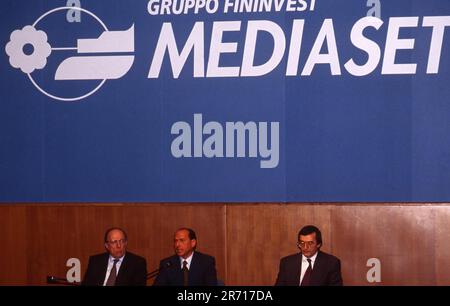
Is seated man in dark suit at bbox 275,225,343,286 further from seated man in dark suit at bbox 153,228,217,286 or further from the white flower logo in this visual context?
the white flower logo

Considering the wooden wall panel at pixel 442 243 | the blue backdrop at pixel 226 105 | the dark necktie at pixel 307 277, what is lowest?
the dark necktie at pixel 307 277

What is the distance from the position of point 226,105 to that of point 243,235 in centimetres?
128

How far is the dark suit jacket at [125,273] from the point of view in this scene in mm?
5027

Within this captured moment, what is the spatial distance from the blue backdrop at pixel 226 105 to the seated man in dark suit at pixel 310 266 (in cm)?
90

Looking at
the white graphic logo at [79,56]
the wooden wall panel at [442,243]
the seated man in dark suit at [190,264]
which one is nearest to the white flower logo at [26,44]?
the white graphic logo at [79,56]

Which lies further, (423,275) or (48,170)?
(48,170)

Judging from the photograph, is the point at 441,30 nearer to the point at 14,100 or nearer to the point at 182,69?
the point at 182,69

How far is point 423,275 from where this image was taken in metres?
5.84

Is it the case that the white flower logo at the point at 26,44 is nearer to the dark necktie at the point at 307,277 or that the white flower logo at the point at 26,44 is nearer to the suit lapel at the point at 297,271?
the suit lapel at the point at 297,271

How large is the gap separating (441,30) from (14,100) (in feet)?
14.0

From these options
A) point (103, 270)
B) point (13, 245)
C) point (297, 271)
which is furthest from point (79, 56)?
point (297, 271)

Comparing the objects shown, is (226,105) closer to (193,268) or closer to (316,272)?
(193,268)

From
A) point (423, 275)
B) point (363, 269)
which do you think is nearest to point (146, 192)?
point (363, 269)

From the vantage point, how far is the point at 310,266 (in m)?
5.10
